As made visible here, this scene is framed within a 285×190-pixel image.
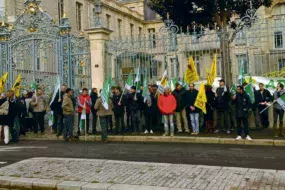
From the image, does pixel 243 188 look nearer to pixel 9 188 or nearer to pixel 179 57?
pixel 9 188

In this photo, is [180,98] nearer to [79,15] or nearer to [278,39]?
[278,39]

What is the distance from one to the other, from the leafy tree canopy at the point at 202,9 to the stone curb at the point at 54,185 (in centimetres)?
1465

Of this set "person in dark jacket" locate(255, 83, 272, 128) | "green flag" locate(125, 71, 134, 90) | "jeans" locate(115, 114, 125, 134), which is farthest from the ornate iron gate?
"person in dark jacket" locate(255, 83, 272, 128)

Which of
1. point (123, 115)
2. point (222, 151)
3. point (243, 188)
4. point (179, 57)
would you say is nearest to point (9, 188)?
point (243, 188)

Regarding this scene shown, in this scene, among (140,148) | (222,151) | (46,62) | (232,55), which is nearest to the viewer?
(222,151)

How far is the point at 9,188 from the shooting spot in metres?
6.77

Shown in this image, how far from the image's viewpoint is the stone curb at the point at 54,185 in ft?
19.9

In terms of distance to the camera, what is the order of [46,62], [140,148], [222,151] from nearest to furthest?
[222,151] < [140,148] < [46,62]

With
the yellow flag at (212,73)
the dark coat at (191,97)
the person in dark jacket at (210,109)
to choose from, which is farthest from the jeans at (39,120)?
the yellow flag at (212,73)

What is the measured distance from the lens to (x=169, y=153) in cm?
951

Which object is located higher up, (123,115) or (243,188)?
(123,115)

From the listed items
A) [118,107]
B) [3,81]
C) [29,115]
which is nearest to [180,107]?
[118,107]

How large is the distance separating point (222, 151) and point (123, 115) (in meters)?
4.67

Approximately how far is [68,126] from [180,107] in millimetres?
3836
